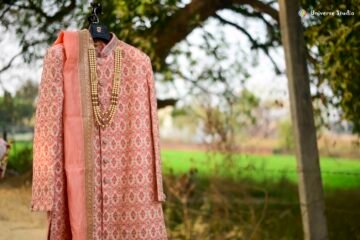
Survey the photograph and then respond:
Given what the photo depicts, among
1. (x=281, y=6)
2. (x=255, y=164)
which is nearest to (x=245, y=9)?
(x=281, y=6)

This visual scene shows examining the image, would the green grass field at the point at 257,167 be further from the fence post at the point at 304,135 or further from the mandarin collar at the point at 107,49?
the mandarin collar at the point at 107,49

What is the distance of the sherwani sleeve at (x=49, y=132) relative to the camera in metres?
1.49

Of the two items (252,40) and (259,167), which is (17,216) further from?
(252,40)

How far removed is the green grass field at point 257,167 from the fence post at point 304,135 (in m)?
0.67

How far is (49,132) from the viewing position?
152cm

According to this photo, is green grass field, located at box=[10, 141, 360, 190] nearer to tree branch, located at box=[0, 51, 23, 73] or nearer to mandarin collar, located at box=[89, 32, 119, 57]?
tree branch, located at box=[0, 51, 23, 73]

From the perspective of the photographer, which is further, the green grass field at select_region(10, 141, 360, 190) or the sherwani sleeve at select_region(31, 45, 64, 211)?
the green grass field at select_region(10, 141, 360, 190)

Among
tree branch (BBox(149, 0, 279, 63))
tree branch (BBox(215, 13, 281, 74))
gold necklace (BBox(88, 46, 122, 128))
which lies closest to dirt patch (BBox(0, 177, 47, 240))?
gold necklace (BBox(88, 46, 122, 128))

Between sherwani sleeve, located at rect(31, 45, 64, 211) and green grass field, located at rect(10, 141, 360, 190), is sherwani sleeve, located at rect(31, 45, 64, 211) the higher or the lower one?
the higher one

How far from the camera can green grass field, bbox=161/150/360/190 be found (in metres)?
3.10

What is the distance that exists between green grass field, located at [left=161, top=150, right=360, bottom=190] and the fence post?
67 centimetres

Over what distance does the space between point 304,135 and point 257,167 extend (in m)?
1.10

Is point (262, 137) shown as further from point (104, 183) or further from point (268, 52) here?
point (104, 183)

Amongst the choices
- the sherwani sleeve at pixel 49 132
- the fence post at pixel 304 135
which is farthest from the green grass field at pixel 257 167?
the sherwani sleeve at pixel 49 132
